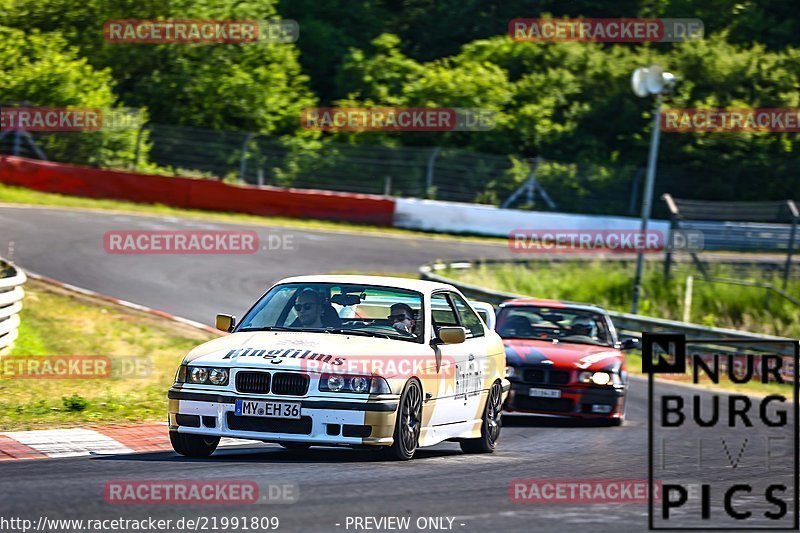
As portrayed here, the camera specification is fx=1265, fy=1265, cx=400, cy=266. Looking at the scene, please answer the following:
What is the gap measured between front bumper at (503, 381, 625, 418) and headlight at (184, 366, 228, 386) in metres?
5.48

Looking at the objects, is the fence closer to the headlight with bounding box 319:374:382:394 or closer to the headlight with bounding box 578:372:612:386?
the headlight with bounding box 578:372:612:386

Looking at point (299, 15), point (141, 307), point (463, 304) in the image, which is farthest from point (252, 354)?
point (299, 15)

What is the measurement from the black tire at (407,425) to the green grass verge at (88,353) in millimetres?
3217

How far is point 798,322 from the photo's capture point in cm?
2412

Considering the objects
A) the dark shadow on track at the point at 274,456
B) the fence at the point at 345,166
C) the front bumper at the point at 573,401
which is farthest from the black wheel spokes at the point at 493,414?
the fence at the point at 345,166

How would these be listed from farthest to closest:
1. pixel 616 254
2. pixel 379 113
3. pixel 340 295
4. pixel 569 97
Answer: pixel 569 97, pixel 379 113, pixel 616 254, pixel 340 295

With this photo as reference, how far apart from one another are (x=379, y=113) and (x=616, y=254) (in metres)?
12.9

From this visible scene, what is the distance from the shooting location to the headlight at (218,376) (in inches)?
345

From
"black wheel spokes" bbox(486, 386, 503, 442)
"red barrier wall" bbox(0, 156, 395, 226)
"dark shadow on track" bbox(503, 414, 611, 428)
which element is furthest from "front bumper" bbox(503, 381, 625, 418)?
"red barrier wall" bbox(0, 156, 395, 226)

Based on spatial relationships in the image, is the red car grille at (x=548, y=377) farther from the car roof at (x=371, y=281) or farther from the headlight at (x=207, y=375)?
the headlight at (x=207, y=375)

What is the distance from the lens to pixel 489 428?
10.9m

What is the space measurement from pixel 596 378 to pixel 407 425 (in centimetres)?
506

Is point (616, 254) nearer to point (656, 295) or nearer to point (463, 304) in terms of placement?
point (656, 295)

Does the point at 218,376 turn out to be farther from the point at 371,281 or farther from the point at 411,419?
the point at 371,281
